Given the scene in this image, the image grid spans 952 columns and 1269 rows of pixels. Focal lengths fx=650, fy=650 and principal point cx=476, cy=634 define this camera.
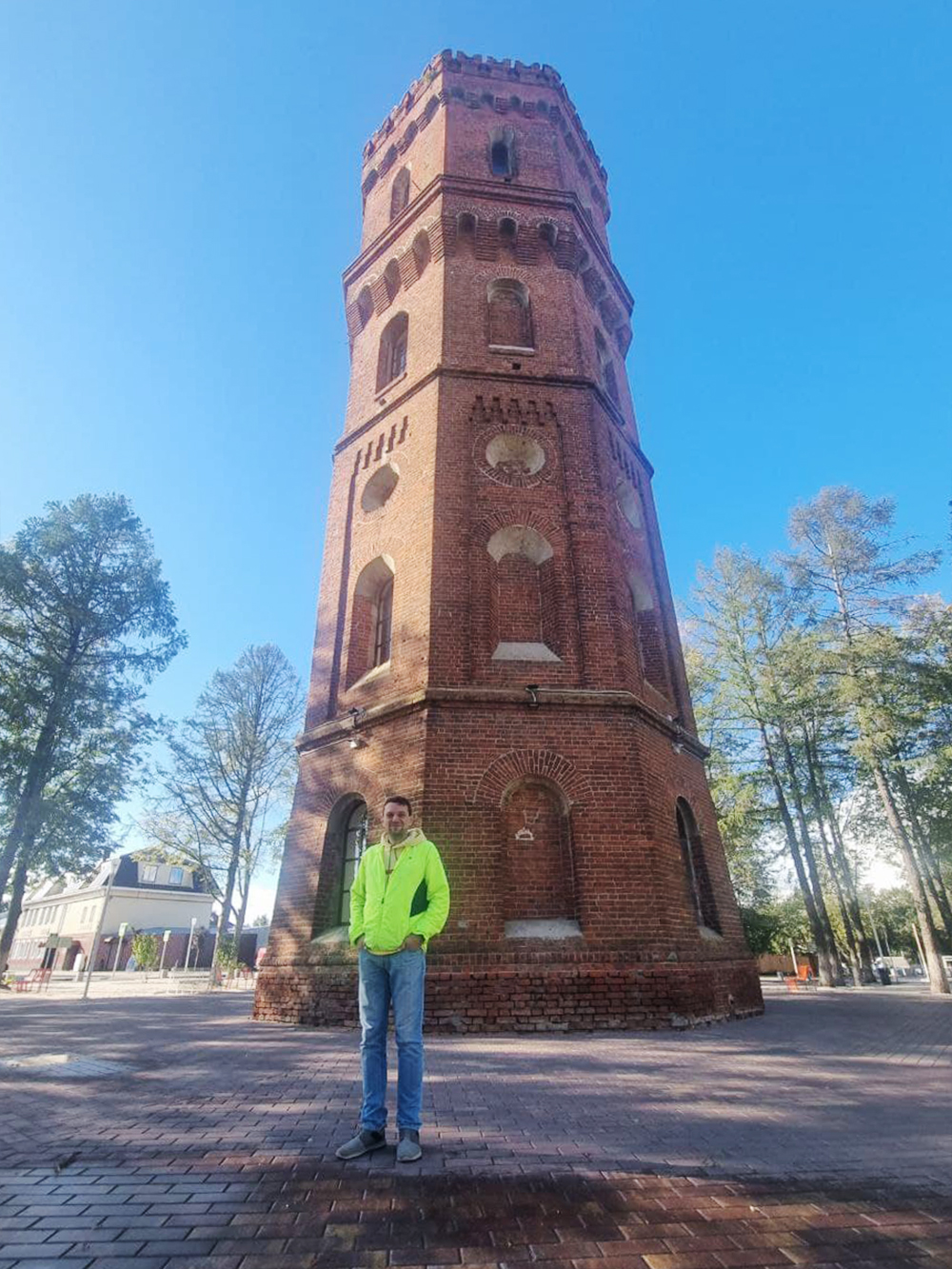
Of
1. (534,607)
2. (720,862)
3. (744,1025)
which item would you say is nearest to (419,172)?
(534,607)

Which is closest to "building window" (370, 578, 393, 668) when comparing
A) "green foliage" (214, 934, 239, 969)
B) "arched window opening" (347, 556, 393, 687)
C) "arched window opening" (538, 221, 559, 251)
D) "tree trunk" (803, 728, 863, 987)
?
"arched window opening" (347, 556, 393, 687)

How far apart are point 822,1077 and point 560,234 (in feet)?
50.9

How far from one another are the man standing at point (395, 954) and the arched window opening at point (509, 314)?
11.8 meters

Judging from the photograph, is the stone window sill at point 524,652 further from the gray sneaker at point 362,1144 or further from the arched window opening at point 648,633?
the gray sneaker at point 362,1144

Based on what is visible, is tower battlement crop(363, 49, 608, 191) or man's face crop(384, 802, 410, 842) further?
tower battlement crop(363, 49, 608, 191)

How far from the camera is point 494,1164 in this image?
9.88 feet

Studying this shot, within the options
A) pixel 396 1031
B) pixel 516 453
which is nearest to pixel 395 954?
pixel 396 1031

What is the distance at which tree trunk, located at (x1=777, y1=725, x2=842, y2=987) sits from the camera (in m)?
20.2

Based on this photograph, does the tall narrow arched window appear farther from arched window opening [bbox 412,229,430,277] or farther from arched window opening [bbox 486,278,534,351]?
arched window opening [bbox 412,229,430,277]

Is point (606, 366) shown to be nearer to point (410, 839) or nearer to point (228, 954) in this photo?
point (410, 839)

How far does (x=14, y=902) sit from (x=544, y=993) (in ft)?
55.6

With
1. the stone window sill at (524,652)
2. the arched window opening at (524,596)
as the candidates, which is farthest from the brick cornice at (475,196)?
the stone window sill at (524,652)

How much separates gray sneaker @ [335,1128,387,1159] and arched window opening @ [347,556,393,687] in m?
8.34

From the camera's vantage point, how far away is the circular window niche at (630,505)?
13209 mm
